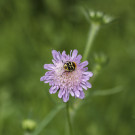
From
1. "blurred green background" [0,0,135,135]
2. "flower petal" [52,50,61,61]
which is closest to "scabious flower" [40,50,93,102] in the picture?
"flower petal" [52,50,61,61]

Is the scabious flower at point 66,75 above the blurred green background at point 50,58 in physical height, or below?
below

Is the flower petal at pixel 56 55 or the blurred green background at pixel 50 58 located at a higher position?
the blurred green background at pixel 50 58

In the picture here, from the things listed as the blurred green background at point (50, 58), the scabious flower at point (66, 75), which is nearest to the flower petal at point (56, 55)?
the scabious flower at point (66, 75)

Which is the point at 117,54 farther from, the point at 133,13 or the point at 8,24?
the point at 8,24

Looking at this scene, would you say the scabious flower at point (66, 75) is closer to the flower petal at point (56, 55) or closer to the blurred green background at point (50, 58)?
the flower petal at point (56, 55)

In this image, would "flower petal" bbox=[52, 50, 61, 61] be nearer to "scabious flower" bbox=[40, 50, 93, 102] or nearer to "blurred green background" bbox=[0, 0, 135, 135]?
"scabious flower" bbox=[40, 50, 93, 102]

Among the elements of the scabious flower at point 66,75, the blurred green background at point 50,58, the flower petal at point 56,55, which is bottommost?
the scabious flower at point 66,75

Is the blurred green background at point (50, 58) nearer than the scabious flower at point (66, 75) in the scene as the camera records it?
No
